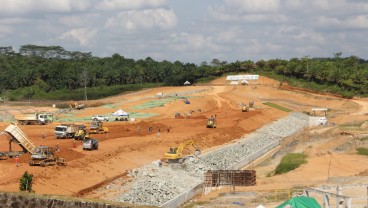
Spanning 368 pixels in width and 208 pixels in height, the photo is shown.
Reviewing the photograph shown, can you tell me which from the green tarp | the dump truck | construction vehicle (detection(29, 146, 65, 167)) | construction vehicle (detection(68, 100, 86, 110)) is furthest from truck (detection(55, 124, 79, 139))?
the green tarp

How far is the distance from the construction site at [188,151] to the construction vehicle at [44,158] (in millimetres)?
89

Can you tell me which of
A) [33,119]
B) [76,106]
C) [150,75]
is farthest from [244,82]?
[33,119]

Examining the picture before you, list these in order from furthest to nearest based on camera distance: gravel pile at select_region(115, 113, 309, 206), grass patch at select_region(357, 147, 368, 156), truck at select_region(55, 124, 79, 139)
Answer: truck at select_region(55, 124, 79, 139), grass patch at select_region(357, 147, 368, 156), gravel pile at select_region(115, 113, 309, 206)

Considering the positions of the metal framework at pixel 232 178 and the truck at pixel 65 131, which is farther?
the truck at pixel 65 131

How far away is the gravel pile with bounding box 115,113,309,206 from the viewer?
3803 centimetres

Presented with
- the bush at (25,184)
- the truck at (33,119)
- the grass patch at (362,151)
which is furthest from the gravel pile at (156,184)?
the truck at (33,119)

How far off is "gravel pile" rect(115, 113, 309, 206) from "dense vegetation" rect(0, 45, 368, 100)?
60.6 meters

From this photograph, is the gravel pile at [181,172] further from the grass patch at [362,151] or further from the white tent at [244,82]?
the white tent at [244,82]

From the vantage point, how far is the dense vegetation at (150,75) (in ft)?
435

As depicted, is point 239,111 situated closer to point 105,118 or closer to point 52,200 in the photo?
point 105,118

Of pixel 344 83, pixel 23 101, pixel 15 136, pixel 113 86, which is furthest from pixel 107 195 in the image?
pixel 113 86

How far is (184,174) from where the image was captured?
47.0 meters

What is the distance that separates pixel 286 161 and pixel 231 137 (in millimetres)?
21186

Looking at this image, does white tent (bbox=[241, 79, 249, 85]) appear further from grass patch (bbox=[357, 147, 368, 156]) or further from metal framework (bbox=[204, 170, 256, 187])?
metal framework (bbox=[204, 170, 256, 187])
